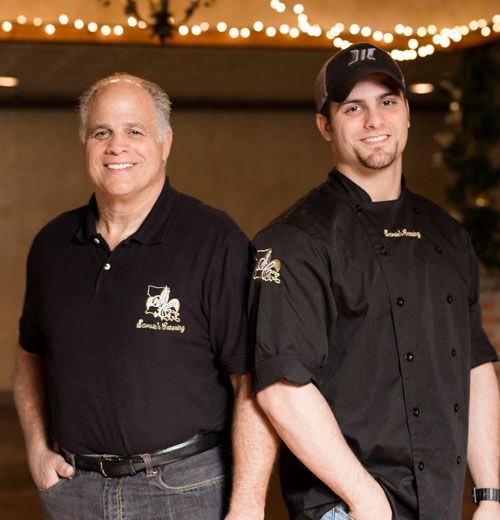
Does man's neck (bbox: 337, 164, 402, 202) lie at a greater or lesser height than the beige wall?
lesser

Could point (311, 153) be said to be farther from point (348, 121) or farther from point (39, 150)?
point (348, 121)

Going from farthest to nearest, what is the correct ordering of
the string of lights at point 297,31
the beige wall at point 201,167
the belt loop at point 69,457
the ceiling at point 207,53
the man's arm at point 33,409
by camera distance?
the beige wall at point 201,167
the ceiling at point 207,53
the string of lights at point 297,31
the man's arm at point 33,409
the belt loop at point 69,457

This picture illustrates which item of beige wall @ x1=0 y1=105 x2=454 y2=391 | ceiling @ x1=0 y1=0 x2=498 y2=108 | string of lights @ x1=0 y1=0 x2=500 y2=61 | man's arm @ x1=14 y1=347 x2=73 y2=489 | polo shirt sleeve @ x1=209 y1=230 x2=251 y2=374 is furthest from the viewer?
beige wall @ x1=0 y1=105 x2=454 y2=391

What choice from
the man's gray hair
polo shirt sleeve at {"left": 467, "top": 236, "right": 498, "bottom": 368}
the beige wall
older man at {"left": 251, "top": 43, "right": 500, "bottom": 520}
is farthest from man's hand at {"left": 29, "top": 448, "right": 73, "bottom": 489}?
the beige wall

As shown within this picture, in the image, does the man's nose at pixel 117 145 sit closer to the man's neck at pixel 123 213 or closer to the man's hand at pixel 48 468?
the man's neck at pixel 123 213

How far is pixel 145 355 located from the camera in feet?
6.23

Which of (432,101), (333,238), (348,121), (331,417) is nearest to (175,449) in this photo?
(331,417)

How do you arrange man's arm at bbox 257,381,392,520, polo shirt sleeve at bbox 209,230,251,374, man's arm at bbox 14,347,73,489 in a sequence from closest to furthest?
man's arm at bbox 257,381,392,520 → polo shirt sleeve at bbox 209,230,251,374 → man's arm at bbox 14,347,73,489

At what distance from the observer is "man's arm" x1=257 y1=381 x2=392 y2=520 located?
1.77 meters

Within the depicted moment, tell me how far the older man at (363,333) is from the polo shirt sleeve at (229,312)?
0.19ft

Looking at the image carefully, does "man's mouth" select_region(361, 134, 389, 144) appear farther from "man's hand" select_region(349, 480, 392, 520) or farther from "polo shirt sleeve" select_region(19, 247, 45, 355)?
"polo shirt sleeve" select_region(19, 247, 45, 355)

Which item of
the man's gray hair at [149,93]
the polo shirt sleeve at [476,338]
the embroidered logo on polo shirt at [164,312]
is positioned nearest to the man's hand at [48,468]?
the embroidered logo on polo shirt at [164,312]

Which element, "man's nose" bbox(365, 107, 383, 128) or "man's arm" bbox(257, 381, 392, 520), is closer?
"man's arm" bbox(257, 381, 392, 520)

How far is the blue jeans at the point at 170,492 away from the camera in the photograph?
191 cm
